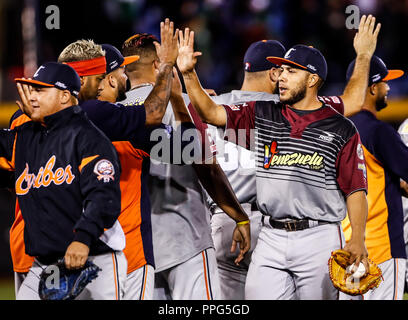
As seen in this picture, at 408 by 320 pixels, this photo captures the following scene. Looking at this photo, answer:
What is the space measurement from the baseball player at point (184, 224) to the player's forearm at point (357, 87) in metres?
1.02

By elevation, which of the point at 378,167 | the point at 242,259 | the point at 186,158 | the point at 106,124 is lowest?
the point at 242,259

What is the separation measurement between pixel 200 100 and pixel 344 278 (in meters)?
1.38

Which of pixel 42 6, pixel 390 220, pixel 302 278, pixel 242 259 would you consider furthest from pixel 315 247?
pixel 42 6

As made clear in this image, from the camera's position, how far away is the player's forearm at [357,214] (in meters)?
4.48

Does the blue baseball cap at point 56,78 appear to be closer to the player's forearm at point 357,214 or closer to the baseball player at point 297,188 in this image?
the baseball player at point 297,188

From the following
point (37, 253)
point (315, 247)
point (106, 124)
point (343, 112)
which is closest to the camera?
point (37, 253)

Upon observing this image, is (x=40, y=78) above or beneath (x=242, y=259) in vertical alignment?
above

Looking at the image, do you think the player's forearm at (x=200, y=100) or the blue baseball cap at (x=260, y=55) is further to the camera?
the blue baseball cap at (x=260, y=55)

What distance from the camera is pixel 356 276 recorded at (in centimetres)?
448

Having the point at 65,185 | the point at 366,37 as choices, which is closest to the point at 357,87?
the point at 366,37

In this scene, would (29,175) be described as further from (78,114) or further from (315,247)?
(315,247)

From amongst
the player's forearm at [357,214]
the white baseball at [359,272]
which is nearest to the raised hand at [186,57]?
the player's forearm at [357,214]

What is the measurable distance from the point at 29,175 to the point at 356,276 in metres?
2.03

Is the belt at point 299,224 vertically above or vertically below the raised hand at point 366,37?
below
